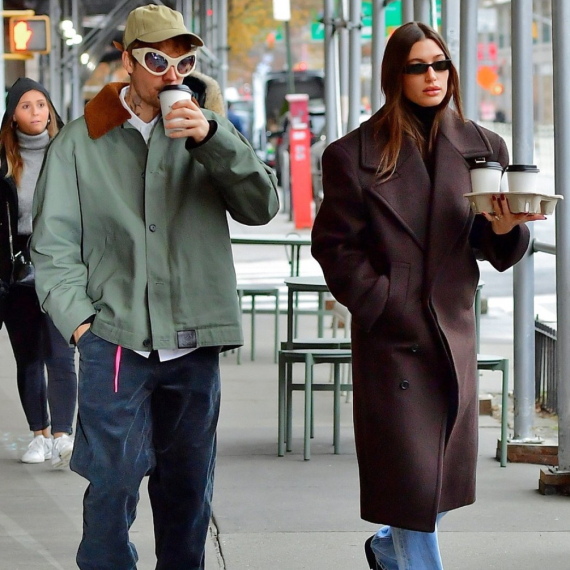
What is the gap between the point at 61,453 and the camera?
6.53 meters

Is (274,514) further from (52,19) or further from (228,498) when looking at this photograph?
(52,19)

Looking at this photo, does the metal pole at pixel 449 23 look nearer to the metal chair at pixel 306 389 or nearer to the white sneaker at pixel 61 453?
the metal chair at pixel 306 389

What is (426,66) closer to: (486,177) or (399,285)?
(486,177)

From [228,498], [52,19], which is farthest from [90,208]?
[52,19]

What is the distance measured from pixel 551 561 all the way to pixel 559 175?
1911mm

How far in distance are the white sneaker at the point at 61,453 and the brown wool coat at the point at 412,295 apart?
2945 millimetres

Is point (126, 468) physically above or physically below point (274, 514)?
above

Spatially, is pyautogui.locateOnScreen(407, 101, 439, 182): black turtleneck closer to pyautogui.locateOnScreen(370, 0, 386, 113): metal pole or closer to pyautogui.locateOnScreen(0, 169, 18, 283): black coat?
pyautogui.locateOnScreen(0, 169, 18, 283): black coat

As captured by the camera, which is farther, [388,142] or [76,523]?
[76,523]

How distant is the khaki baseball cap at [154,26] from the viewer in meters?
3.66

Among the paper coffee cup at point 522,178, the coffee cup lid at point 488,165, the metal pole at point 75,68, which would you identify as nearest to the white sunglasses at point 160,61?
the coffee cup lid at point 488,165

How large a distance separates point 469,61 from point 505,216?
15.3 ft

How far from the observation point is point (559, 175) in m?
6.09

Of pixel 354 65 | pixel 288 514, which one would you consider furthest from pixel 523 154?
pixel 354 65
